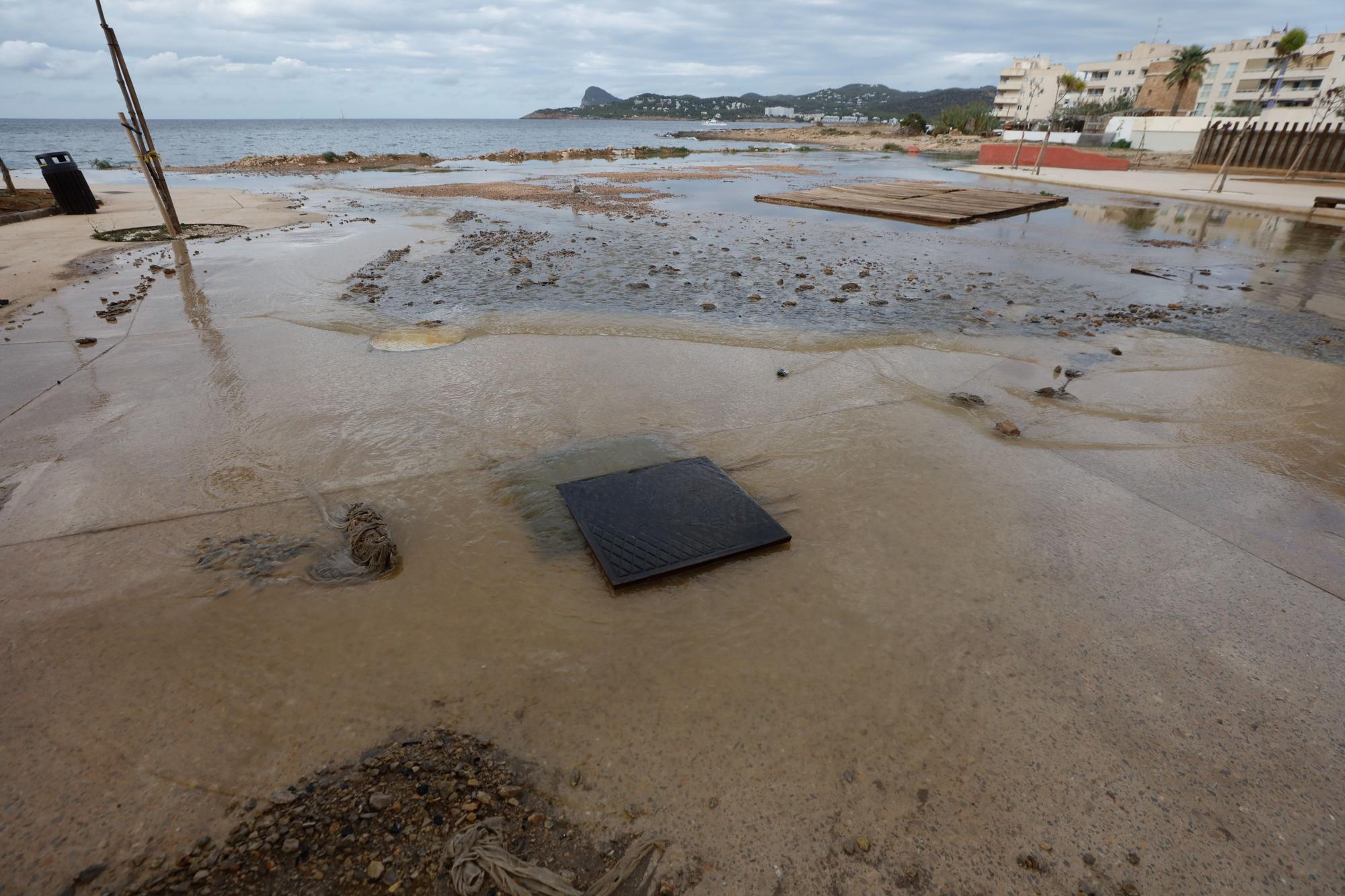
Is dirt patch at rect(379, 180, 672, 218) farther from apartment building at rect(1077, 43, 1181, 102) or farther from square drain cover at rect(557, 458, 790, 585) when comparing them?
apartment building at rect(1077, 43, 1181, 102)

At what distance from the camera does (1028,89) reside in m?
84.3

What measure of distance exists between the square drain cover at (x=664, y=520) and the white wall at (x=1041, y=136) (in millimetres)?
49187

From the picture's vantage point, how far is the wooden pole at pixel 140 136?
9938 mm

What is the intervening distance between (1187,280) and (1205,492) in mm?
7108

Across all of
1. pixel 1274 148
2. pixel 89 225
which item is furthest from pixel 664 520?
pixel 1274 148

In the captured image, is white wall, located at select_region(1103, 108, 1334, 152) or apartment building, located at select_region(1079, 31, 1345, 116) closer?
white wall, located at select_region(1103, 108, 1334, 152)

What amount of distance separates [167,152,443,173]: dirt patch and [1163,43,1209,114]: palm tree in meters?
69.1

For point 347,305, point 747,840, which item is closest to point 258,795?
point 747,840

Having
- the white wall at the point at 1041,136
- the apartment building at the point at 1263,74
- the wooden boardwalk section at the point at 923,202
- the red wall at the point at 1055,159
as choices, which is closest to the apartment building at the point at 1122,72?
the apartment building at the point at 1263,74

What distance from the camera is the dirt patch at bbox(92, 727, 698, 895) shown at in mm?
1644

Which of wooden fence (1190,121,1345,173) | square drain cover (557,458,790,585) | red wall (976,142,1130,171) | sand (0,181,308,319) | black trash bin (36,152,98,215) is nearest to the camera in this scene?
square drain cover (557,458,790,585)

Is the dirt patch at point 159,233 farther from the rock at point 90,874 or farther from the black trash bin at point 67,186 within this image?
the rock at point 90,874

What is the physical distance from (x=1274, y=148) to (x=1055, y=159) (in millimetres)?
7904

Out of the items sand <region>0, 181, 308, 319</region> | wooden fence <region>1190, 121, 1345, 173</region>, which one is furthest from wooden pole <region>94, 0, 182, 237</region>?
wooden fence <region>1190, 121, 1345, 173</region>
